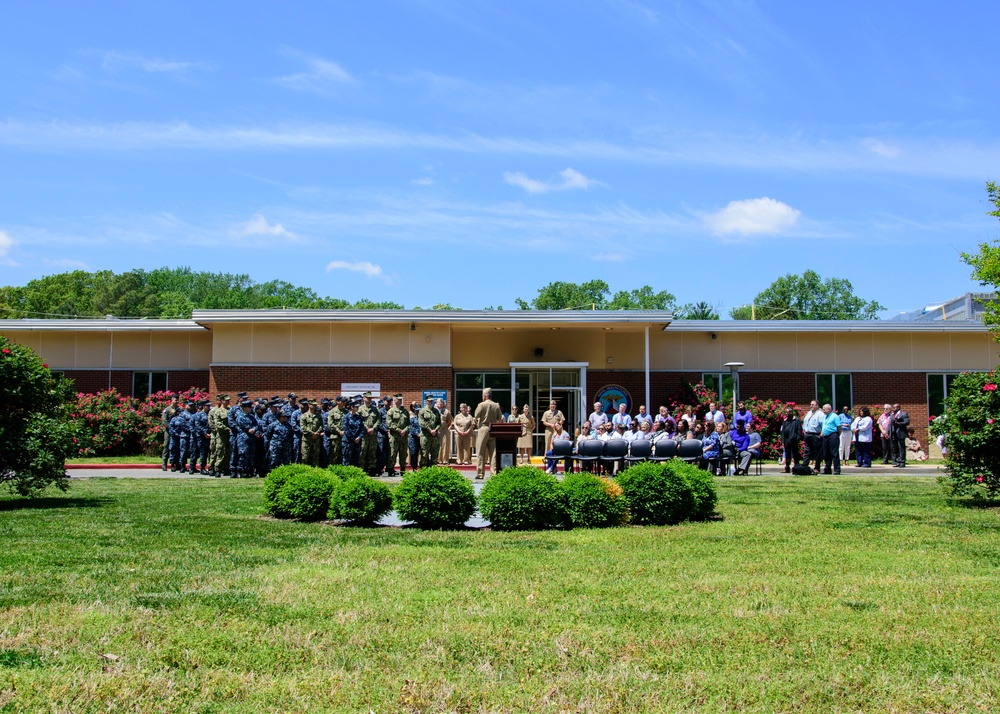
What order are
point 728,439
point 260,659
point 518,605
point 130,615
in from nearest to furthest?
point 260,659
point 130,615
point 518,605
point 728,439

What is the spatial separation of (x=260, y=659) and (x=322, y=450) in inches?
582

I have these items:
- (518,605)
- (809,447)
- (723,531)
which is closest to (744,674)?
(518,605)

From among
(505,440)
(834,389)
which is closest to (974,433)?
(505,440)

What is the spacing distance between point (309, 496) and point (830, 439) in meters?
14.3

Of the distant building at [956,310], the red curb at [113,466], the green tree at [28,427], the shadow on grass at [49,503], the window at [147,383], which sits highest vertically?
the distant building at [956,310]

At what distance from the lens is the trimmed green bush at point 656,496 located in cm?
1077

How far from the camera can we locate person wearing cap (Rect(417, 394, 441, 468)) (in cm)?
1980

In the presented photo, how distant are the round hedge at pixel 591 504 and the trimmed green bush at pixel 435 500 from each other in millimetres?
1141

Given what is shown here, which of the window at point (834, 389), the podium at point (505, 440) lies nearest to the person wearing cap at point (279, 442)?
the podium at point (505, 440)

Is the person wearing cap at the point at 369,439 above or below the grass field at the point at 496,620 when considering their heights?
above

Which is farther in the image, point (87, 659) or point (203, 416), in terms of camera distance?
point (203, 416)

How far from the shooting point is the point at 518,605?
6.36 meters

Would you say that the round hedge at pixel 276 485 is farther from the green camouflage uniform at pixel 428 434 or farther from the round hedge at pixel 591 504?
the green camouflage uniform at pixel 428 434

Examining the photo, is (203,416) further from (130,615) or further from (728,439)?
(130,615)
